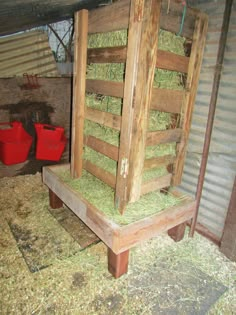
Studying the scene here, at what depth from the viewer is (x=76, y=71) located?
8.65 feet

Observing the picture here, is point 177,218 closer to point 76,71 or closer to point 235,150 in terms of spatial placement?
point 235,150

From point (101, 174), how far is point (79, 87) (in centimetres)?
102

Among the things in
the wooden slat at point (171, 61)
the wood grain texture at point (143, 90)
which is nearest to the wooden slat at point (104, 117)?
the wood grain texture at point (143, 90)

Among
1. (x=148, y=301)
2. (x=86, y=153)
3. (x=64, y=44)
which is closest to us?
(x=148, y=301)

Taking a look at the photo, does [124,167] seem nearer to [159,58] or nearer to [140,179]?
[140,179]

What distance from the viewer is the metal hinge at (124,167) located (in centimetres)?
215

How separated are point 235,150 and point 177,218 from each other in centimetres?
95

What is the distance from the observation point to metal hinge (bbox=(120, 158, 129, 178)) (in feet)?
7.04

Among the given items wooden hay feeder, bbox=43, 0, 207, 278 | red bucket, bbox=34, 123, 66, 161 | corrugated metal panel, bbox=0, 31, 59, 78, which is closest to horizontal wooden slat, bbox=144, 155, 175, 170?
wooden hay feeder, bbox=43, 0, 207, 278

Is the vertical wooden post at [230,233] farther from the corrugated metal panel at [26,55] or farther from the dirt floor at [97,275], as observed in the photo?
the corrugated metal panel at [26,55]

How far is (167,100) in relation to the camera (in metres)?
2.26

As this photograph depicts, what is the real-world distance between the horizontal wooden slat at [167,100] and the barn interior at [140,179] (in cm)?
1

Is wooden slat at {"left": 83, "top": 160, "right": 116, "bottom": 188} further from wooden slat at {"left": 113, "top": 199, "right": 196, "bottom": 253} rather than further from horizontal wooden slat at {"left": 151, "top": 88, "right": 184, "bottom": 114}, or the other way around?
horizontal wooden slat at {"left": 151, "top": 88, "right": 184, "bottom": 114}

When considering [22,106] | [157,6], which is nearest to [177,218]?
[157,6]
